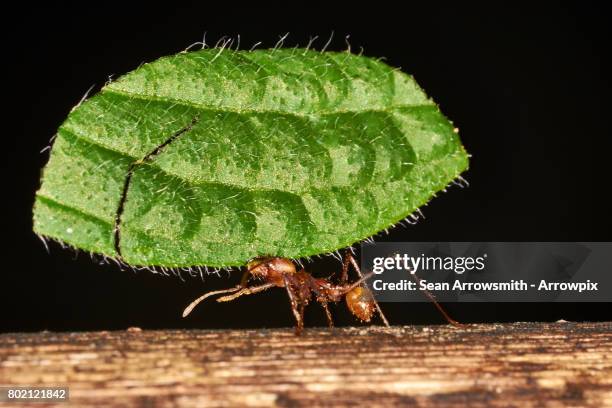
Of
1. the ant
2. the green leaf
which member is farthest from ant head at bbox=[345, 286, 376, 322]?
the green leaf

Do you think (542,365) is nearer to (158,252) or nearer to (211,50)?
(158,252)

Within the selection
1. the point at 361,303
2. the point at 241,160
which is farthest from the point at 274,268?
the point at 241,160

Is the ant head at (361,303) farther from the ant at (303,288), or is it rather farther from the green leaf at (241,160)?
the green leaf at (241,160)

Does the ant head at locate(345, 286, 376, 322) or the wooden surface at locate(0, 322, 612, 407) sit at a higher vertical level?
the wooden surface at locate(0, 322, 612, 407)

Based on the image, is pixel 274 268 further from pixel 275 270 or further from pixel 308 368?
pixel 308 368

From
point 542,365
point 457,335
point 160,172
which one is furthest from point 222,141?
point 542,365

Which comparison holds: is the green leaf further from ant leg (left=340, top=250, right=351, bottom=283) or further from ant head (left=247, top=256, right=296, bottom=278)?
ant leg (left=340, top=250, right=351, bottom=283)

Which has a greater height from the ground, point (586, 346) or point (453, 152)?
point (453, 152)
